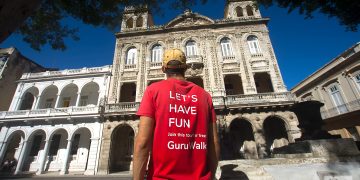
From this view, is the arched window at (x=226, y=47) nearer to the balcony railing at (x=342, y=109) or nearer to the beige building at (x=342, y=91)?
the beige building at (x=342, y=91)

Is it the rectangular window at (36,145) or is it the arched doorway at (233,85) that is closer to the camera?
the rectangular window at (36,145)

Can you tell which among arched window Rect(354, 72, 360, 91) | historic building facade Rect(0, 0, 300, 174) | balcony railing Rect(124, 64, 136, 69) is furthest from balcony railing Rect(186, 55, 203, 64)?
arched window Rect(354, 72, 360, 91)

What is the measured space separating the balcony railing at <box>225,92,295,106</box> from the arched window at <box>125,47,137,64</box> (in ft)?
33.6

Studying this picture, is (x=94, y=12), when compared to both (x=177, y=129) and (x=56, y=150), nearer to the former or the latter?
(x=177, y=129)

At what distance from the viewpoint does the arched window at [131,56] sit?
61.6 feet

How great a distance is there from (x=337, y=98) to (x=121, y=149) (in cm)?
2132

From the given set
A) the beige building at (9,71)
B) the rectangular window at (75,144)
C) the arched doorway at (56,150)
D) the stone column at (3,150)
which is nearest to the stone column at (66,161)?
the arched doorway at (56,150)

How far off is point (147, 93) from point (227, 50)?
17.8m

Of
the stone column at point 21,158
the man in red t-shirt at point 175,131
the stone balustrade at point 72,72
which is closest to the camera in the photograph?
the man in red t-shirt at point 175,131

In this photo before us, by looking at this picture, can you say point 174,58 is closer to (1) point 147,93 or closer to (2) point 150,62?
(1) point 147,93

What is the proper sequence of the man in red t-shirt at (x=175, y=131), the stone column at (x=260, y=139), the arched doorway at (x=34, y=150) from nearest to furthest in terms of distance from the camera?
the man in red t-shirt at (x=175, y=131)
the stone column at (x=260, y=139)
the arched doorway at (x=34, y=150)

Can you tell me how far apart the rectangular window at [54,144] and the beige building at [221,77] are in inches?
234

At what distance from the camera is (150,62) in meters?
18.3

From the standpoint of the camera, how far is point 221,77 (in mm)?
16594
